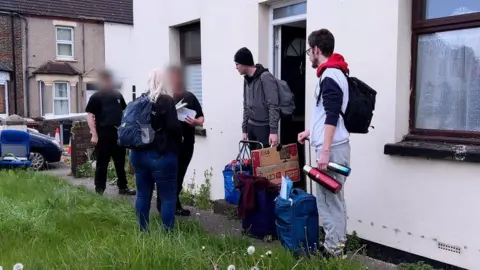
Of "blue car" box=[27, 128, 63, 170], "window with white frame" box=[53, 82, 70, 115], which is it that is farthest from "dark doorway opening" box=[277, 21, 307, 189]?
"window with white frame" box=[53, 82, 70, 115]

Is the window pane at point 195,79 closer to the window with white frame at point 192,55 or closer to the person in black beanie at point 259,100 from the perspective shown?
the window with white frame at point 192,55

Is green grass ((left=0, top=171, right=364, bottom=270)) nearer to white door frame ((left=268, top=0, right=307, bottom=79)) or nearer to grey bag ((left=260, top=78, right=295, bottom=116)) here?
grey bag ((left=260, top=78, right=295, bottom=116))

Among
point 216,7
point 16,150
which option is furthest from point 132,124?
point 16,150

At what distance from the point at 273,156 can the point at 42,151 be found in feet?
32.7

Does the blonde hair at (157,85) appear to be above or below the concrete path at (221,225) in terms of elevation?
above

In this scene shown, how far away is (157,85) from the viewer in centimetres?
473

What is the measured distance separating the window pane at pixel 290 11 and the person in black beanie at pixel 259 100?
35.2 inches

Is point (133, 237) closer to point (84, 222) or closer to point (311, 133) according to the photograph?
point (84, 222)

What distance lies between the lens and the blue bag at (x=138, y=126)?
459cm

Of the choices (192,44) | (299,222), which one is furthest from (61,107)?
(299,222)

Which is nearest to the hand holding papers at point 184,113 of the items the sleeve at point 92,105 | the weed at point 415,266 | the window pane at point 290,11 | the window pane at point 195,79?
the window pane at point 290,11

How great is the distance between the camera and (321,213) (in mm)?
4113

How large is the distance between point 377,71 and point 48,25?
24434mm

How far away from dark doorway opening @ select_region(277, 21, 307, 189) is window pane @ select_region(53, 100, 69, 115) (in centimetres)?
2202
